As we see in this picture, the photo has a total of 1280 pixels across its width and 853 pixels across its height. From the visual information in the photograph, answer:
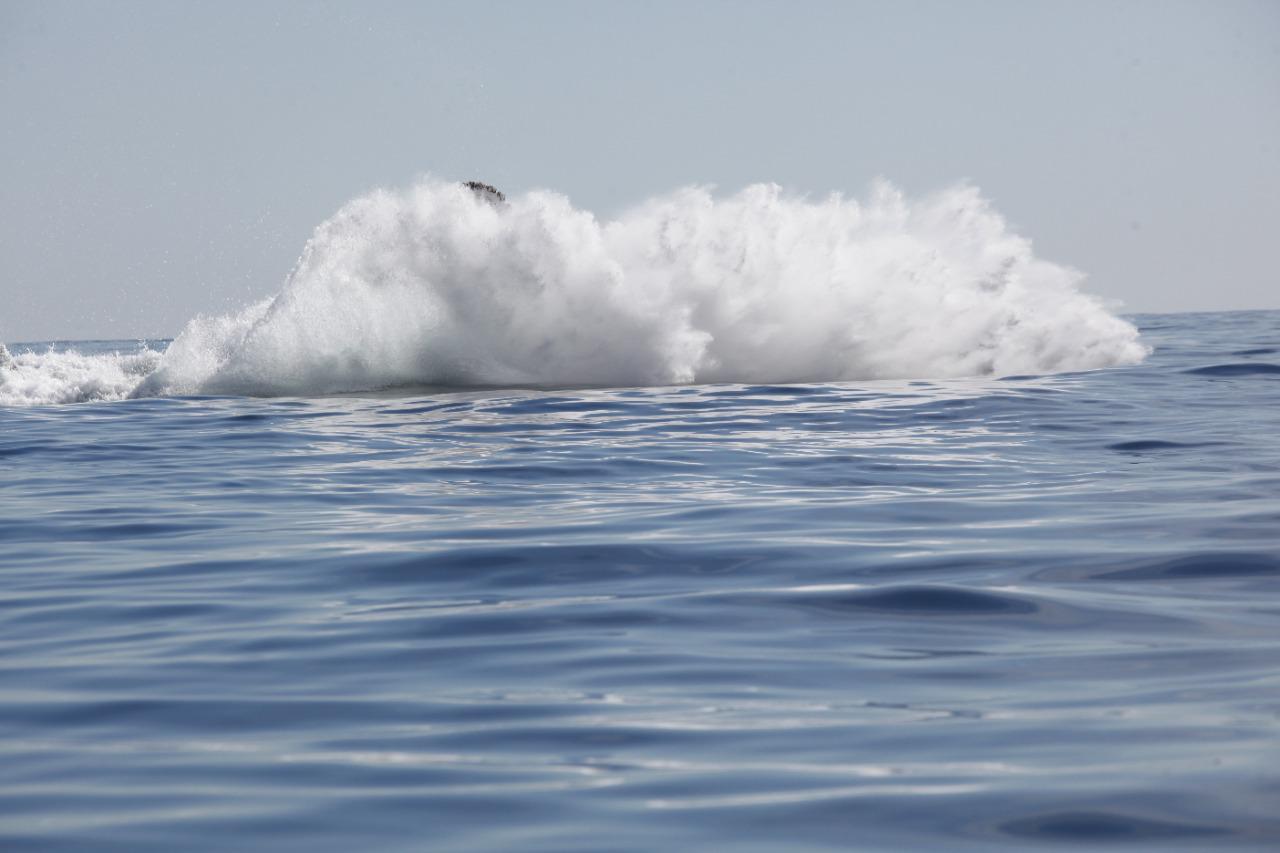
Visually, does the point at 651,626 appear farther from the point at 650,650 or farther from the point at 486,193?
the point at 486,193

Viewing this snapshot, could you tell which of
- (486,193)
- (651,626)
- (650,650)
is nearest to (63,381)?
(486,193)

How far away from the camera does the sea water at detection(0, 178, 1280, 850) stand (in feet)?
11.7

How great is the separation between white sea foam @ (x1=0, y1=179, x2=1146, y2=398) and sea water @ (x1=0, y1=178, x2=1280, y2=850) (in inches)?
189

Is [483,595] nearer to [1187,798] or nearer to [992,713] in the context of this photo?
[992,713]

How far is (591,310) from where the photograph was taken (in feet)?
72.1

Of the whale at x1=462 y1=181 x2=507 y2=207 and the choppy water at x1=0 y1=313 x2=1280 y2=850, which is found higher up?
the whale at x1=462 y1=181 x2=507 y2=207

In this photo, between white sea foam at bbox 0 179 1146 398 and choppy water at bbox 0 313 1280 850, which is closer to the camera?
choppy water at bbox 0 313 1280 850

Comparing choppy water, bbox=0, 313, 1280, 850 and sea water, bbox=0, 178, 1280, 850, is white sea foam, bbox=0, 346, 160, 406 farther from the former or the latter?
choppy water, bbox=0, 313, 1280, 850

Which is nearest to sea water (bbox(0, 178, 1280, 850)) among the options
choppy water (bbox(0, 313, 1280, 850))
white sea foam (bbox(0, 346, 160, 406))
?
choppy water (bbox(0, 313, 1280, 850))

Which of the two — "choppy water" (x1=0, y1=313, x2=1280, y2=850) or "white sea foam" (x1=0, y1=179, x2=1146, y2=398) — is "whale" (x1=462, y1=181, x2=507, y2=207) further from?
"choppy water" (x1=0, y1=313, x2=1280, y2=850)

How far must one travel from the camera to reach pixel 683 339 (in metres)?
21.4

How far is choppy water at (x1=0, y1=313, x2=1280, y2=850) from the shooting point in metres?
3.53

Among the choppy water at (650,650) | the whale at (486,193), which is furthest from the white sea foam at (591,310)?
the choppy water at (650,650)

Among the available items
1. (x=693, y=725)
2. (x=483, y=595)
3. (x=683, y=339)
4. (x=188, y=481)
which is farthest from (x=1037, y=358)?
(x=693, y=725)
